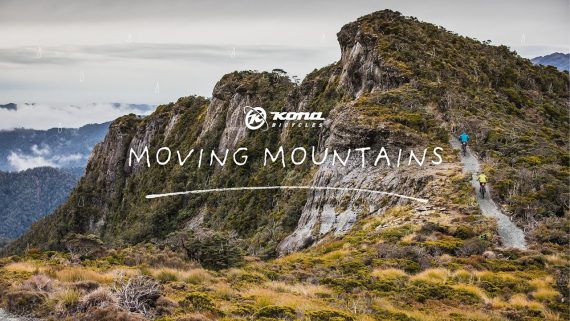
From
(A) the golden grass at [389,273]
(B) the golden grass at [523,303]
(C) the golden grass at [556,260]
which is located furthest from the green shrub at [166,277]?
(C) the golden grass at [556,260]

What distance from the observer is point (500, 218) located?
26.8 m

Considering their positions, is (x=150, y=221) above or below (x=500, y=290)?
below

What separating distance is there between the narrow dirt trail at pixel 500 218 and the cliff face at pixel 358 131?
74cm

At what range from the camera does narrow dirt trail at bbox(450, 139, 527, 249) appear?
24148mm

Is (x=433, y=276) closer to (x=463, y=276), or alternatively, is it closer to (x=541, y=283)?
(x=463, y=276)

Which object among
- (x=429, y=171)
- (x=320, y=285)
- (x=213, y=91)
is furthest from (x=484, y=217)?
(x=213, y=91)

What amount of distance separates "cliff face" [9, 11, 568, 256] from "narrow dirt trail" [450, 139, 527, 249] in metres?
0.74

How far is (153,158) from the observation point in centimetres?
13275

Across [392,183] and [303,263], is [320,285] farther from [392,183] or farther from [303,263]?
[392,183]

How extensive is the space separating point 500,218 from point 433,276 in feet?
29.8

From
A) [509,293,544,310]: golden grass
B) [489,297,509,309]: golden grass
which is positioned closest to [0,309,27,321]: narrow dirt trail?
[489,297,509,309]: golden grass

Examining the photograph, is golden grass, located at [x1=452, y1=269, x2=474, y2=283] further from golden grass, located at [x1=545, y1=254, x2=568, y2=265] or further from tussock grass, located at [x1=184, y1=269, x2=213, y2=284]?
tussock grass, located at [x1=184, y1=269, x2=213, y2=284]

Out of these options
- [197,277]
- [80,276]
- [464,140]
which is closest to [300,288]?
[197,277]

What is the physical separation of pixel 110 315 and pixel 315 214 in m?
29.7
